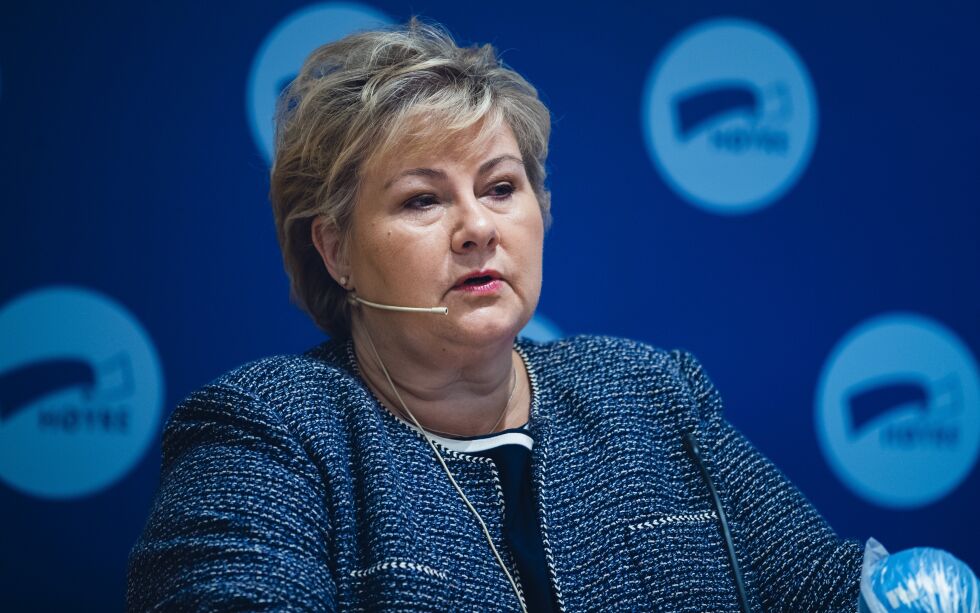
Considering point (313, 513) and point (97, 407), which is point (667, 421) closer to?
point (313, 513)

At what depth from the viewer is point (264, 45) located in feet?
6.85

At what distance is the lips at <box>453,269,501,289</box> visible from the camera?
1.44m

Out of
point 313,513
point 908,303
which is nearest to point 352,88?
point 313,513

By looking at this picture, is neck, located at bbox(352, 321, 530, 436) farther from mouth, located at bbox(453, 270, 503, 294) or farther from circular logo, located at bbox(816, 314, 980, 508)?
circular logo, located at bbox(816, 314, 980, 508)

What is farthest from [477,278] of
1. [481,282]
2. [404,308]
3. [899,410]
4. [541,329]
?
[899,410]

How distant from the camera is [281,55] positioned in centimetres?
209

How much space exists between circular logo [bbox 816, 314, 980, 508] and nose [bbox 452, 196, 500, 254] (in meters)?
1.29

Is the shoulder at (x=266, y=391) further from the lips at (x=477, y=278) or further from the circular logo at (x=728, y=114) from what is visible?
the circular logo at (x=728, y=114)

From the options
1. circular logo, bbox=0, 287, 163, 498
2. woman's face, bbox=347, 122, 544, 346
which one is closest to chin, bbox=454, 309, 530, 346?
woman's face, bbox=347, 122, 544, 346

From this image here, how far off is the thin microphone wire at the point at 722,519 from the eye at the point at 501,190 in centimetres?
51

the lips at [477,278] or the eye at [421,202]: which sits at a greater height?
the eye at [421,202]

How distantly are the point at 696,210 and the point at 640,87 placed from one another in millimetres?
336

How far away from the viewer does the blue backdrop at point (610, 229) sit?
2.01 metres

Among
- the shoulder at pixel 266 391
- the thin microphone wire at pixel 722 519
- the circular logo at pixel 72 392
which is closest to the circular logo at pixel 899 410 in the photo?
the thin microphone wire at pixel 722 519
